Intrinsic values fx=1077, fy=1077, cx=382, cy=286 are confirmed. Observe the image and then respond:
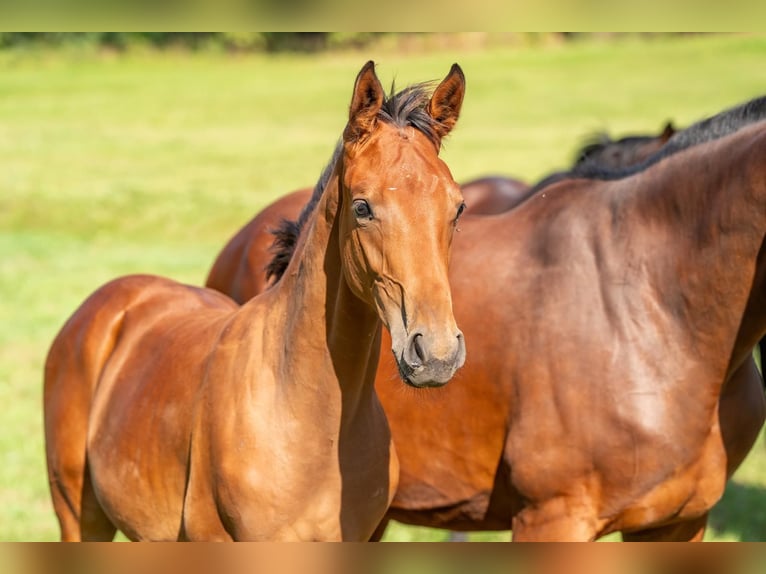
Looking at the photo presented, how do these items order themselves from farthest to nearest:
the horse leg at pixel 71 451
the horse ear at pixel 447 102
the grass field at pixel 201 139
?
the grass field at pixel 201 139
the horse leg at pixel 71 451
the horse ear at pixel 447 102

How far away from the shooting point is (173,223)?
62.5 ft

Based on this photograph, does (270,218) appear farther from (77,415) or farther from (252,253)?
(77,415)

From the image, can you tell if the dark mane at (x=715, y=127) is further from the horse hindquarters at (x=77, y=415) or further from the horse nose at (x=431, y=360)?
the horse hindquarters at (x=77, y=415)

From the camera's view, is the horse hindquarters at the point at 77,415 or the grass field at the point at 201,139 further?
the grass field at the point at 201,139

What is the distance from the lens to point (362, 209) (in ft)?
8.50

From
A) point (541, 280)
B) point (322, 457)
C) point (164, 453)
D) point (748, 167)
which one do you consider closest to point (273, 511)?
point (322, 457)

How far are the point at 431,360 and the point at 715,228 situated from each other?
1502mm

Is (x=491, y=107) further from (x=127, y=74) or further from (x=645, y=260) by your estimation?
(x=645, y=260)

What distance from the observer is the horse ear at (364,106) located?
268 cm

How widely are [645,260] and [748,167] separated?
1.50ft

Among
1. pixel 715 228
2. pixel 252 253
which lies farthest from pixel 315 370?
pixel 252 253

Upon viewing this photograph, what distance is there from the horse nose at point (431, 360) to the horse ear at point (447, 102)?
2.35 feet

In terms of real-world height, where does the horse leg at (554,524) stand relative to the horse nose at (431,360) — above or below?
below

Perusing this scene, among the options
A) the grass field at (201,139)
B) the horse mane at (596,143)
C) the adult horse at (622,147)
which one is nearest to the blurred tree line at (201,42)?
the grass field at (201,139)
